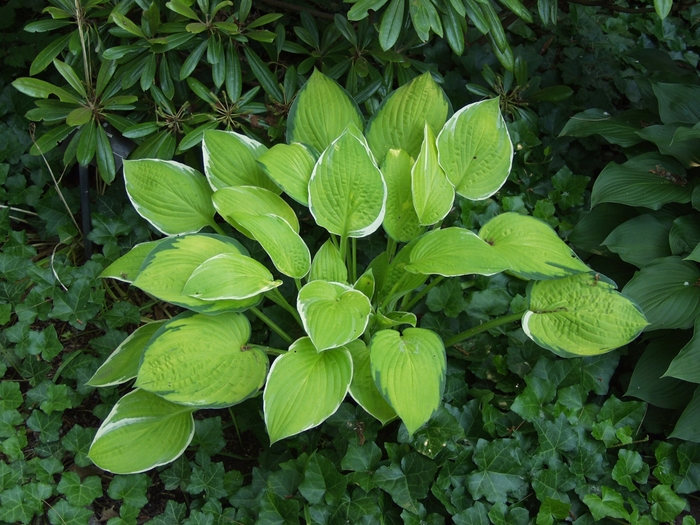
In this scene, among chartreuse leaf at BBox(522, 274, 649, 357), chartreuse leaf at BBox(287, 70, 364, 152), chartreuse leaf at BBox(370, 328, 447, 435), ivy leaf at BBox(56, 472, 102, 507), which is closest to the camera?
chartreuse leaf at BBox(370, 328, 447, 435)

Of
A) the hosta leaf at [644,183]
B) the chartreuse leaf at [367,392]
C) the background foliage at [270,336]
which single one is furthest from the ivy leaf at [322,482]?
the hosta leaf at [644,183]

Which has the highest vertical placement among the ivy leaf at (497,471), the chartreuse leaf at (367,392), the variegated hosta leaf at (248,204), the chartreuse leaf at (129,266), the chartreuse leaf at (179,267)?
A: the variegated hosta leaf at (248,204)

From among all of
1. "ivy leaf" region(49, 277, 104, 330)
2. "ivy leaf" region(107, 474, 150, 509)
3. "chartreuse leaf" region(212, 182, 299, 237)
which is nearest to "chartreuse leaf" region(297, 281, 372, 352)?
"chartreuse leaf" region(212, 182, 299, 237)

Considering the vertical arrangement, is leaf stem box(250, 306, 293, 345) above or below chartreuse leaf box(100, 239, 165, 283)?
A: below

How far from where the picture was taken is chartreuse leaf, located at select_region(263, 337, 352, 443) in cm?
122

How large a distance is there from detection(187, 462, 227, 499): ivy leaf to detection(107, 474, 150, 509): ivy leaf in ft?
0.39

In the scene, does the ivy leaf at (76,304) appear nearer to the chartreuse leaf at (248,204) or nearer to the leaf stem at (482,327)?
the chartreuse leaf at (248,204)

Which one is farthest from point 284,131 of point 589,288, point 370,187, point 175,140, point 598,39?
point 598,39

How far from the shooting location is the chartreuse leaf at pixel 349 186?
141 centimetres

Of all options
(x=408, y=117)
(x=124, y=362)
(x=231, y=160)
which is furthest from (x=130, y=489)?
(x=408, y=117)

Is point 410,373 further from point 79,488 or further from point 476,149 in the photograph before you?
point 79,488

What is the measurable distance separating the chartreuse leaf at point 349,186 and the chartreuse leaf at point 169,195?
318 millimetres

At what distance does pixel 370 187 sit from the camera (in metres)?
1.42

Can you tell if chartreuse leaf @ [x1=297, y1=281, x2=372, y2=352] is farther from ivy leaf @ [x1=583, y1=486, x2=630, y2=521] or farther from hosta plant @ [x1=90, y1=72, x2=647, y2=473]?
ivy leaf @ [x1=583, y1=486, x2=630, y2=521]
